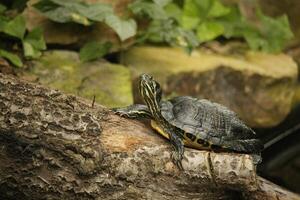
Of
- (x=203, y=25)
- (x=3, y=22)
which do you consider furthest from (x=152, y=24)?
(x=3, y=22)

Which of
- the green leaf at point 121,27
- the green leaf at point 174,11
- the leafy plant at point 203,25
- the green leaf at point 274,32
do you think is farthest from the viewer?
the green leaf at point 274,32

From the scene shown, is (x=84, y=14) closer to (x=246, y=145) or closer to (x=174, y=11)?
(x=174, y=11)

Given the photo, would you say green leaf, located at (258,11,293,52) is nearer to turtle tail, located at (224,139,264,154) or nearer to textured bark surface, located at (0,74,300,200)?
turtle tail, located at (224,139,264,154)

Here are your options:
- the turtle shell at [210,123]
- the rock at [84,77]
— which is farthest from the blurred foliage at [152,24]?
the turtle shell at [210,123]

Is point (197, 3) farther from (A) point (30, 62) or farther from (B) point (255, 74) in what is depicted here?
(A) point (30, 62)

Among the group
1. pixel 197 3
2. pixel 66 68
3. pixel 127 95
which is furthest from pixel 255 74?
pixel 66 68

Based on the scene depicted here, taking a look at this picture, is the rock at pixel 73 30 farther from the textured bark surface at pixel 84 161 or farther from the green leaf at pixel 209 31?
the textured bark surface at pixel 84 161

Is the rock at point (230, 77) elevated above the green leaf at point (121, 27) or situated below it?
below
